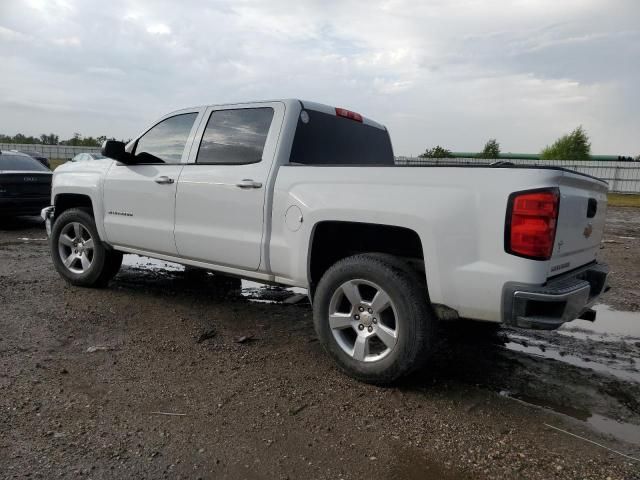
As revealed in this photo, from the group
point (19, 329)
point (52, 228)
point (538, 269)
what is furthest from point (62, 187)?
point (538, 269)

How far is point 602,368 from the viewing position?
13.2 ft

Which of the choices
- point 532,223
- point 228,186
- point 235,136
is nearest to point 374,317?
point 532,223

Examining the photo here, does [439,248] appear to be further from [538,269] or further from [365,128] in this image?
[365,128]

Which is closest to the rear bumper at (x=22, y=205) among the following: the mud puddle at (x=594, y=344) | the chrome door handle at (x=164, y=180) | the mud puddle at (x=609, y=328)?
the chrome door handle at (x=164, y=180)

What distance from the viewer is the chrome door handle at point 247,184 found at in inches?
161

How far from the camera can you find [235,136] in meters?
4.49

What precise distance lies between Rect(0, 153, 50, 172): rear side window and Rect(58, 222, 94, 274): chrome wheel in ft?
19.7

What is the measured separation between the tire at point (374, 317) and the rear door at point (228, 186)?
802 mm

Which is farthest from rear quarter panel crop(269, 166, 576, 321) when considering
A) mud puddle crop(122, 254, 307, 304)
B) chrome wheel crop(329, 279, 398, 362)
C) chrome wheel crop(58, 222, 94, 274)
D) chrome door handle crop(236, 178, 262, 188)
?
chrome wheel crop(58, 222, 94, 274)

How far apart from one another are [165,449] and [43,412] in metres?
0.89

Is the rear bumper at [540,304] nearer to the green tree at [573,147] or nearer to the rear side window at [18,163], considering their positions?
the rear side window at [18,163]

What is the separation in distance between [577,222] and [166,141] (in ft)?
12.1

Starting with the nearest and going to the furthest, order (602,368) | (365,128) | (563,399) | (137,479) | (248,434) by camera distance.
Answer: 1. (137,479)
2. (248,434)
3. (563,399)
4. (602,368)
5. (365,128)

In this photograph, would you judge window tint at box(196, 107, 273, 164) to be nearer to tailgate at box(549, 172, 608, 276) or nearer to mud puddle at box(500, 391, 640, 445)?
tailgate at box(549, 172, 608, 276)
